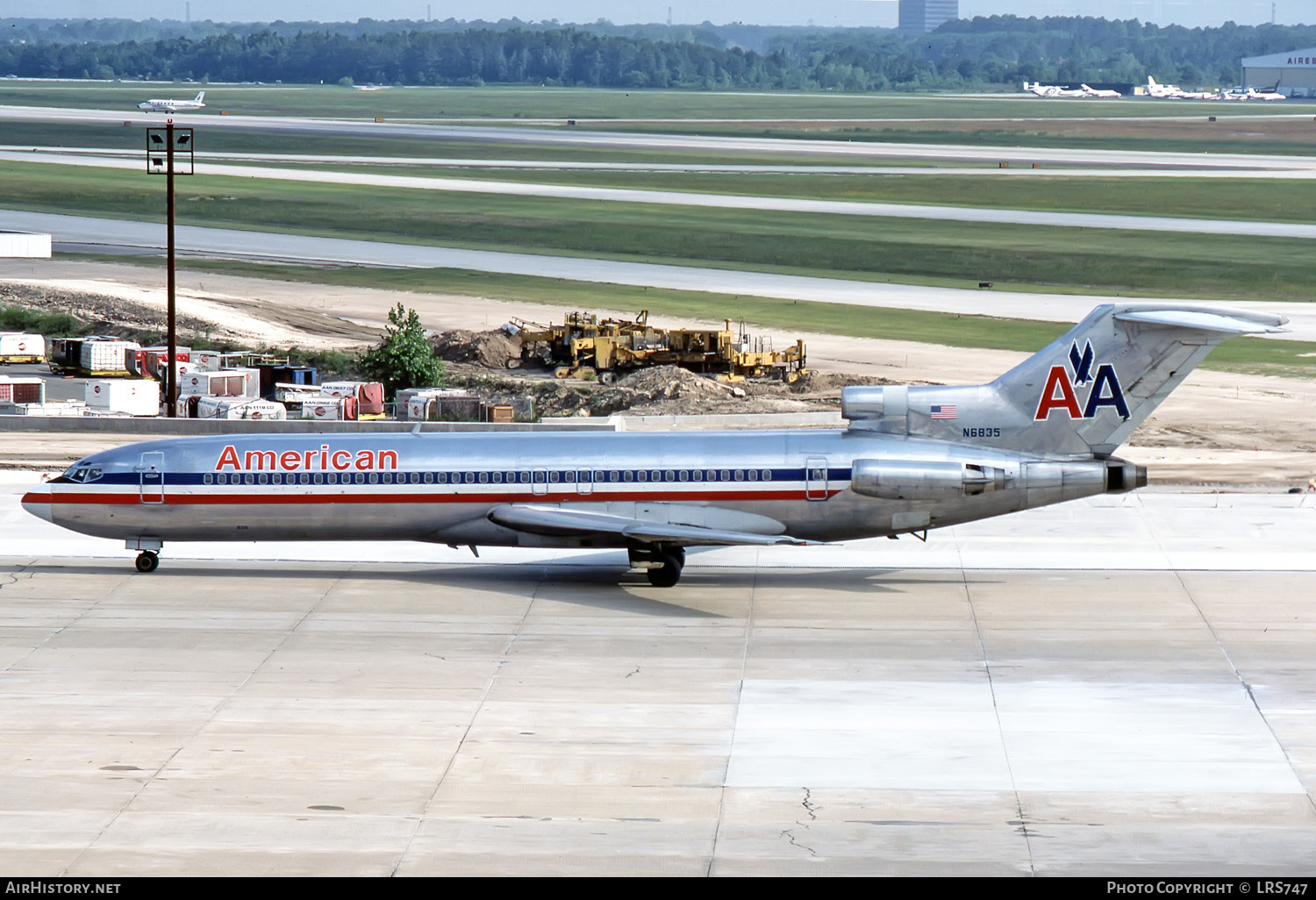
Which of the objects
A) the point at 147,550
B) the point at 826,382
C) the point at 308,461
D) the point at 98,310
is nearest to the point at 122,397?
the point at 98,310

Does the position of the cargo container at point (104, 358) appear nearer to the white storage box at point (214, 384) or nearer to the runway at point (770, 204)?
the white storage box at point (214, 384)

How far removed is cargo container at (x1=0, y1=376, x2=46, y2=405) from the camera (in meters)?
53.4

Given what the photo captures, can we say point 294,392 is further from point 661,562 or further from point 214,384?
point 661,562

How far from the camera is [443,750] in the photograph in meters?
23.5

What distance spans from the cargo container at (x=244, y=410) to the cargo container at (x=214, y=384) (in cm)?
240

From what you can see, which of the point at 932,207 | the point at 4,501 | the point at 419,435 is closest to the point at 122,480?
the point at 419,435

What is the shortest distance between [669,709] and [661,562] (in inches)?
310

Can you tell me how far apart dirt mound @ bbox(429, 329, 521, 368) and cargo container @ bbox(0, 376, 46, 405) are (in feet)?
47.9

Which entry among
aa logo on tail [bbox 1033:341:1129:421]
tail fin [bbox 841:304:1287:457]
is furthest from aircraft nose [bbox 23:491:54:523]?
aa logo on tail [bbox 1033:341:1129:421]

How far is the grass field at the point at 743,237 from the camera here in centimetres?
8194

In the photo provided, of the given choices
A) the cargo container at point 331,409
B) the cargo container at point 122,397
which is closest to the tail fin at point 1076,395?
the cargo container at point 331,409

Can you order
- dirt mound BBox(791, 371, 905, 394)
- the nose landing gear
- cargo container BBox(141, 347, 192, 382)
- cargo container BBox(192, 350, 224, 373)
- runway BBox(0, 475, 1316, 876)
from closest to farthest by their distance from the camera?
1. runway BBox(0, 475, 1316, 876)
2. the nose landing gear
3. dirt mound BBox(791, 371, 905, 394)
4. cargo container BBox(192, 350, 224, 373)
5. cargo container BBox(141, 347, 192, 382)

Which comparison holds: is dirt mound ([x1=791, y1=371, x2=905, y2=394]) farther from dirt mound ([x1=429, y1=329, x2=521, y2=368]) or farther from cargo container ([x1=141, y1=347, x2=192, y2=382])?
cargo container ([x1=141, y1=347, x2=192, y2=382])

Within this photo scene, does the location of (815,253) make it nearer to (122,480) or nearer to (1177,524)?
(1177,524)
